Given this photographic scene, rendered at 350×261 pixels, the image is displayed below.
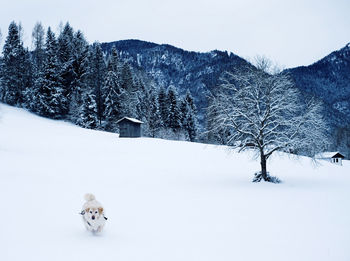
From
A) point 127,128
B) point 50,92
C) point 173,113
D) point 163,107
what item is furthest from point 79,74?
point 127,128

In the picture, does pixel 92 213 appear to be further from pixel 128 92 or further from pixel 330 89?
pixel 330 89

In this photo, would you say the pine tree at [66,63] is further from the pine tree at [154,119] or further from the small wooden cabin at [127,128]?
the small wooden cabin at [127,128]

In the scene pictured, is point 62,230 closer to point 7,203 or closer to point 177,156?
point 7,203

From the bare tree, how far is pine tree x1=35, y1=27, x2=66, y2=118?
39018 mm

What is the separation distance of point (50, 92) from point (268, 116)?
42.6 metres

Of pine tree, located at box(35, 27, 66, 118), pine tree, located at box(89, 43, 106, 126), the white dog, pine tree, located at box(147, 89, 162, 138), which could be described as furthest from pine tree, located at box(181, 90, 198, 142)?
the white dog

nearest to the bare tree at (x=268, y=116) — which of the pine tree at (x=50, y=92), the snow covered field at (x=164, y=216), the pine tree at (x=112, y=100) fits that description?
the snow covered field at (x=164, y=216)

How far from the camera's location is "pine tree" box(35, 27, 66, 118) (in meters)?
48.6

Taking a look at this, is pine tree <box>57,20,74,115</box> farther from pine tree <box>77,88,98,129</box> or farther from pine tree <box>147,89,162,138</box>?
pine tree <box>147,89,162,138</box>

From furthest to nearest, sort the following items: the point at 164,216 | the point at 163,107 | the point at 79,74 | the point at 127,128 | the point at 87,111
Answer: the point at 163,107 < the point at 79,74 < the point at 87,111 < the point at 127,128 < the point at 164,216

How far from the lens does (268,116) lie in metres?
17.5

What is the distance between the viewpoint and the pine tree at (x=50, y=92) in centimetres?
4862

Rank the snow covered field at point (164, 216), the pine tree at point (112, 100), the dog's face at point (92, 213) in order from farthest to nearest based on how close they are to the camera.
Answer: the pine tree at point (112, 100) → the dog's face at point (92, 213) → the snow covered field at point (164, 216)

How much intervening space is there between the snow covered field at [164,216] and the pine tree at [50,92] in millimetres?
32640
